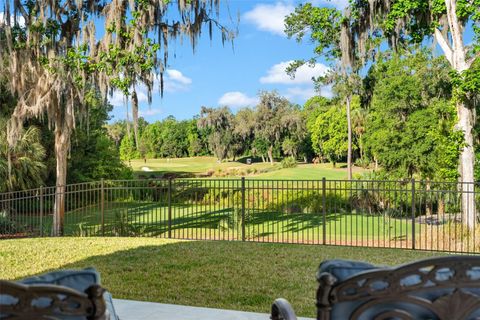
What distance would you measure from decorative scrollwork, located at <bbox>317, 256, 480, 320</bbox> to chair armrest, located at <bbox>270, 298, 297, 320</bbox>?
44 centimetres

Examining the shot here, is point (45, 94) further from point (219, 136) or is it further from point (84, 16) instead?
point (219, 136)

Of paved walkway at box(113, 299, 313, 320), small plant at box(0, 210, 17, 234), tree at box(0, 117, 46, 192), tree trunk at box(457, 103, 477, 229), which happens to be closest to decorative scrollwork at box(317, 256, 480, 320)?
paved walkway at box(113, 299, 313, 320)

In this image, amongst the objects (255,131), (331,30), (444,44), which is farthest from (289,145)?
(444,44)

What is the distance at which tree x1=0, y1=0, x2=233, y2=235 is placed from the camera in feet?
36.1

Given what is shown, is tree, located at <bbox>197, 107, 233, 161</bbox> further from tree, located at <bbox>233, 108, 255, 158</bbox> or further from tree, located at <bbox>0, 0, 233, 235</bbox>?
tree, located at <bbox>0, 0, 233, 235</bbox>

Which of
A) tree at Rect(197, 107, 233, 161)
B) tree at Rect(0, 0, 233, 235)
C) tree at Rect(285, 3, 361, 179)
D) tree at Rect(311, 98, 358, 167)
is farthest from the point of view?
tree at Rect(197, 107, 233, 161)

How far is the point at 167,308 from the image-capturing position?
4133 mm

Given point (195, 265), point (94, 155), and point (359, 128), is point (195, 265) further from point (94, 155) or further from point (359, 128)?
point (359, 128)

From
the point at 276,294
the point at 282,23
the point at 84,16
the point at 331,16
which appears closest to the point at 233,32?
the point at 331,16

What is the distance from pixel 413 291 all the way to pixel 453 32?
10694 mm

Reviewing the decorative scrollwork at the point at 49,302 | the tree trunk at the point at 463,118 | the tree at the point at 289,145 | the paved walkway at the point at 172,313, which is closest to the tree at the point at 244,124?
the tree at the point at 289,145

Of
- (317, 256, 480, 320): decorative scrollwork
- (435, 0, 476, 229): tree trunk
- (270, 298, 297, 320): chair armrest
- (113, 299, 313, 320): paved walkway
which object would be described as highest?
(435, 0, 476, 229): tree trunk

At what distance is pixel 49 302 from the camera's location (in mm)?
1407

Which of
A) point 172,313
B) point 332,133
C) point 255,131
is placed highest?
point 255,131
